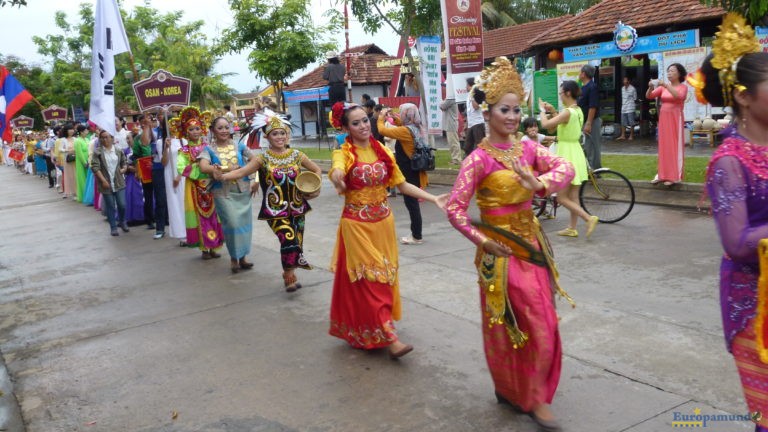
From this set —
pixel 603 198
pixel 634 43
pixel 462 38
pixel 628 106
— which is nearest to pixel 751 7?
pixel 603 198

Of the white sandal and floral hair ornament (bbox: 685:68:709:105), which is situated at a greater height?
floral hair ornament (bbox: 685:68:709:105)

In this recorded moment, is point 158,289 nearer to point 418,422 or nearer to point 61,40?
point 418,422

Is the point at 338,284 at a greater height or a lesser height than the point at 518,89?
lesser

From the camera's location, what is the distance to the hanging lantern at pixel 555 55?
65.4ft

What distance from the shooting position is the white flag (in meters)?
9.33

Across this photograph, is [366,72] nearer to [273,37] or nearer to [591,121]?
[273,37]

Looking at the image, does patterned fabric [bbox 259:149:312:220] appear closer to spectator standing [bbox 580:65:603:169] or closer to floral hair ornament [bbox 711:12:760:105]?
floral hair ornament [bbox 711:12:760:105]

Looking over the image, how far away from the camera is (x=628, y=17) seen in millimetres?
18500

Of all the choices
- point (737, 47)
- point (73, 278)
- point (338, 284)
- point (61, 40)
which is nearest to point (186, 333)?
point (338, 284)

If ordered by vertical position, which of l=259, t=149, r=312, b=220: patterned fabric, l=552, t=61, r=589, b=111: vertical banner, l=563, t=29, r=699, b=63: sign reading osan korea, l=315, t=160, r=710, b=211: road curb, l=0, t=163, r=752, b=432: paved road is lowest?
l=0, t=163, r=752, b=432: paved road

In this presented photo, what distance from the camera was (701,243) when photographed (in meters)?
7.22

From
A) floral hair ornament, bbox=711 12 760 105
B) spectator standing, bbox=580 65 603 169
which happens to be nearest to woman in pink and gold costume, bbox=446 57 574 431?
floral hair ornament, bbox=711 12 760 105

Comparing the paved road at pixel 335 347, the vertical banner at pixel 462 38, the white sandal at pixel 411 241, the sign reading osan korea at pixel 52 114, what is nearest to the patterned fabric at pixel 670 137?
the paved road at pixel 335 347

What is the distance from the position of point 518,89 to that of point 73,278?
6615 mm
